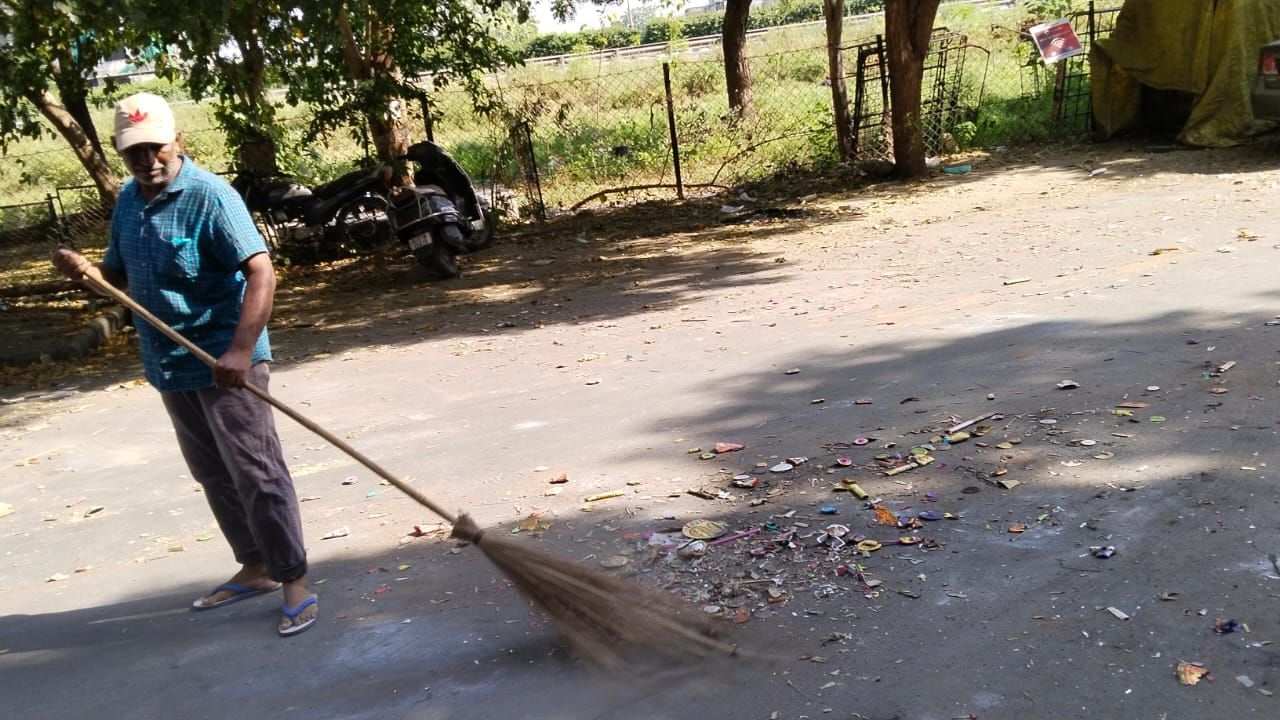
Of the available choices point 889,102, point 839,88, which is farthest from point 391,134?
point 889,102

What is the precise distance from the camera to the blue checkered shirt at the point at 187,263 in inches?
144

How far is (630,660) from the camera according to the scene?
128 inches

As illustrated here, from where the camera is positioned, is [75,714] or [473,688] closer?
[473,688]

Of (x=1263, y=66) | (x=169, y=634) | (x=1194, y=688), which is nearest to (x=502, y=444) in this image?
(x=169, y=634)

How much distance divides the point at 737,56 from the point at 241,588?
1553 centimetres

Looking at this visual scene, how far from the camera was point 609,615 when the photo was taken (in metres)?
3.33

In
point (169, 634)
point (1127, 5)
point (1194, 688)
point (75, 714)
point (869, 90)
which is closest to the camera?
point (1194, 688)

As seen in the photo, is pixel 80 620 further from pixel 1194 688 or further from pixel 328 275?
pixel 328 275

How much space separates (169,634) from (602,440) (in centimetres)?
226

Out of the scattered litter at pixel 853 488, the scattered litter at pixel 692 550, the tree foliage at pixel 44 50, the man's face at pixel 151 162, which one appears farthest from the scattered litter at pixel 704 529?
the tree foliage at pixel 44 50

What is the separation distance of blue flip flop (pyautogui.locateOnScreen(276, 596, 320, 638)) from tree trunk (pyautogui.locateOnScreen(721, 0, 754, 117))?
14.5 m

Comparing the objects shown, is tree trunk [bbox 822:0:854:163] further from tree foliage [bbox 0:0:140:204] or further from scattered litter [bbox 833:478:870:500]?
scattered litter [bbox 833:478:870:500]

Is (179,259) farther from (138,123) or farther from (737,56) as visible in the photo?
(737,56)

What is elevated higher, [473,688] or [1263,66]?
[1263,66]
